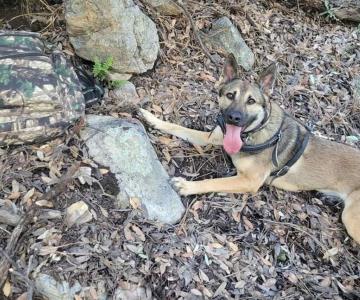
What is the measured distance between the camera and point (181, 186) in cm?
461

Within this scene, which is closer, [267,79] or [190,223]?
[190,223]

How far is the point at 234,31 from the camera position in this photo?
6.45 m

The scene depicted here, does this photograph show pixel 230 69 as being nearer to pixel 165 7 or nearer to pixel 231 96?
pixel 231 96

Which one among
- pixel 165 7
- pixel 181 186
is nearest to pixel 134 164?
pixel 181 186

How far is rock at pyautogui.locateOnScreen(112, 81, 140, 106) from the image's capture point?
5.17m

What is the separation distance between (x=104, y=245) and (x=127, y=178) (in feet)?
2.44

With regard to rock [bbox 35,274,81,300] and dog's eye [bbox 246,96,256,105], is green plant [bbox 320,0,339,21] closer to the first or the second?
dog's eye [bbox 246,96,256,105]

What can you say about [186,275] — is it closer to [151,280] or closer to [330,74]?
[151,280]

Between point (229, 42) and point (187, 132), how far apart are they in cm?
192

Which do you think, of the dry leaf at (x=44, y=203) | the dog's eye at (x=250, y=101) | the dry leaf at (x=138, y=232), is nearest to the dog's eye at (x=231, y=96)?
the dog's eye at (x=250, y=101)

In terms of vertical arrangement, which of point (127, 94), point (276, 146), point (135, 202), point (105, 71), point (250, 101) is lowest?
point (135, 202)

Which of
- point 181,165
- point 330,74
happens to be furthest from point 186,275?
point 330,74

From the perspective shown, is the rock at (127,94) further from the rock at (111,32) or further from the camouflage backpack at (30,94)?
the camouflage backpack at (30,94)

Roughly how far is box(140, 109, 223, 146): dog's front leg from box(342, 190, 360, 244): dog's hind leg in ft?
5.20
